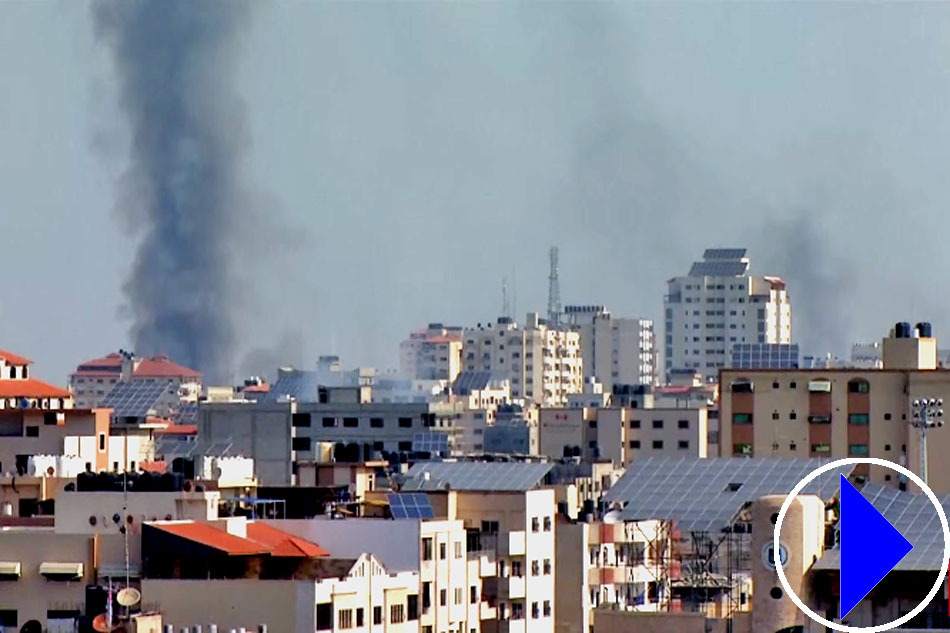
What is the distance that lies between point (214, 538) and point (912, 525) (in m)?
14.3

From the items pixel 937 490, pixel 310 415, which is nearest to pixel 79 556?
pixel 937 490

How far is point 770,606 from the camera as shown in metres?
47.8

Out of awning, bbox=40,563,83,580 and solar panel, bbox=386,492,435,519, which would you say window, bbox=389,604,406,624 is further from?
solar panel, bbox=386,492,435,519

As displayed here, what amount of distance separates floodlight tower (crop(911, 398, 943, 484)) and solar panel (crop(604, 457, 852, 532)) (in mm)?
21877

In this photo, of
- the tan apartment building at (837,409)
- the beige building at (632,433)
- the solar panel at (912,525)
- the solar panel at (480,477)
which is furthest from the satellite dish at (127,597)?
the beige building at (632,433)

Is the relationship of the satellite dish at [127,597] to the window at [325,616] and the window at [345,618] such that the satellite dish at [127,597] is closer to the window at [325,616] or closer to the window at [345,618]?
the window at [325,616]

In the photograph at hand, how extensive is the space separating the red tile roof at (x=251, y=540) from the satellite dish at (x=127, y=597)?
2.91m

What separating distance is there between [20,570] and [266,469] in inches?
2514

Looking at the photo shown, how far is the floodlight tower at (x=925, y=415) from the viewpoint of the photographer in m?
85.9

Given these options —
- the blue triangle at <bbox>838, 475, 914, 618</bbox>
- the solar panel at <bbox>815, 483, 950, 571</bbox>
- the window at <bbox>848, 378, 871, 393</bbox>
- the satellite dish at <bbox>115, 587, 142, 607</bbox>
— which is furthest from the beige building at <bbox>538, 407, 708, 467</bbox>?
the blue triangle at <bbox>838, 475, 914, 618</bbox>

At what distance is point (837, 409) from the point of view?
103 m

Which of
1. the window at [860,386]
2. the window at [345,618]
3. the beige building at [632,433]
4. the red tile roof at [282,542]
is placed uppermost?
the beige building at [632,433]

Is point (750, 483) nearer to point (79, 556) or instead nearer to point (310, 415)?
point (79, 556)

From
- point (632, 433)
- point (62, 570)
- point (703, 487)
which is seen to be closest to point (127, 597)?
point (62, 570)
